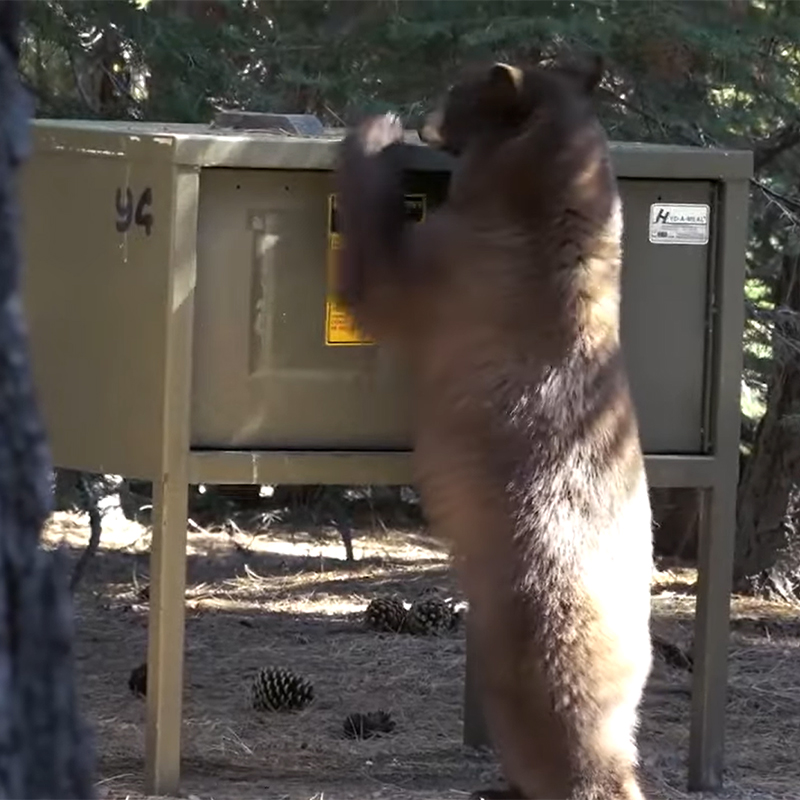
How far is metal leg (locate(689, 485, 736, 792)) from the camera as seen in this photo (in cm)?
611

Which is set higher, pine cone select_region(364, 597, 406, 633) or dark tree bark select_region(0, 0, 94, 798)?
dark tree bark select_region(0, 0, 94, 798)

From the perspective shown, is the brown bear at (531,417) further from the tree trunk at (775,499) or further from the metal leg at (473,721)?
the tree trunk at (775,499)

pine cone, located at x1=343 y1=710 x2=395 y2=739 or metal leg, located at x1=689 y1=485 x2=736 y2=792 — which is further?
pine cone, located at x1=343 y1=710 x2=395 y2=739

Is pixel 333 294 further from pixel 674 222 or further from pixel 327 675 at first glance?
pixel 327 675

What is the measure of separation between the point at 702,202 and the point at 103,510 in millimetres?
4656

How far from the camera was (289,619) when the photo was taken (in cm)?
879

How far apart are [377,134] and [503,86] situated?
0.41m

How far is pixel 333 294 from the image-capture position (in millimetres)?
5711

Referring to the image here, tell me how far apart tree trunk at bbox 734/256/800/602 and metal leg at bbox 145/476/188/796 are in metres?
4.24

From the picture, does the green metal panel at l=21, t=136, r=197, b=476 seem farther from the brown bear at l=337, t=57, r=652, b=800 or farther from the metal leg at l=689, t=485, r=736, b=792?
the metal leg at l=689, t=485, r=736, b=792

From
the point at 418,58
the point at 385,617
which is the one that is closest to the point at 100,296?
the point at 418,58

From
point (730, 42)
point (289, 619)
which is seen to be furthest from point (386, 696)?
point (730, 42)

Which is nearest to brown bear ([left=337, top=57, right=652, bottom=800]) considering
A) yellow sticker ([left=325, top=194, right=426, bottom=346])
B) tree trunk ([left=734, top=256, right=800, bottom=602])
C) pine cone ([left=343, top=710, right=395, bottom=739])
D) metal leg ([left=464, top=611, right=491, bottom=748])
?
yellow sticker ([left=325, top=194, right=426, bottom=346])

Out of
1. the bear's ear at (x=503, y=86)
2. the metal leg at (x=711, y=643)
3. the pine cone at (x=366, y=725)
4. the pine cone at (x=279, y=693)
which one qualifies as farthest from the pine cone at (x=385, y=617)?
the bear's ear at (x=503, y=86)
